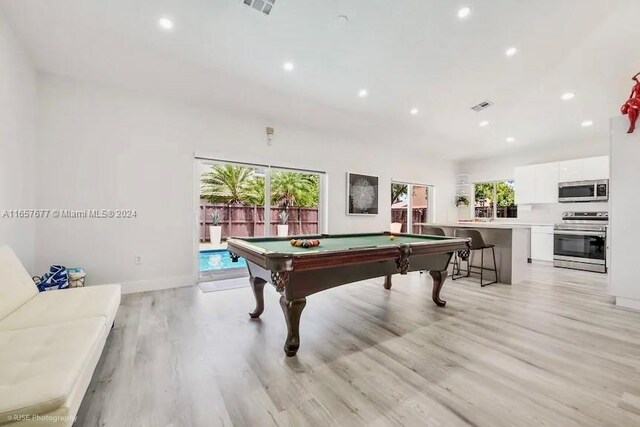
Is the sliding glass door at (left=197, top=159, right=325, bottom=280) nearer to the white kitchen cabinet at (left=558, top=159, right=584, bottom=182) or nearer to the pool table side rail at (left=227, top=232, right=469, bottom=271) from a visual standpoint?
the pool table side rail at (left=227, top=232, right=469, bottom=271)

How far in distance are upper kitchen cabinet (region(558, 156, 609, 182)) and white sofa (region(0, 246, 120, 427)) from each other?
8104 millimetres

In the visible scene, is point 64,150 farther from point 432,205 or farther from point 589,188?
point 589,188

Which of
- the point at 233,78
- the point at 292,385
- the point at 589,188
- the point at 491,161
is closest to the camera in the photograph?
the point at 292,385

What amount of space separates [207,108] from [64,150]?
1.90m

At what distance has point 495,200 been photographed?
25.4 feet

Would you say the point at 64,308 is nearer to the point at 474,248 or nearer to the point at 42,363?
the point at 42,363

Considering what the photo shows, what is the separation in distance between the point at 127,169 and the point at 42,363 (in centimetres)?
318

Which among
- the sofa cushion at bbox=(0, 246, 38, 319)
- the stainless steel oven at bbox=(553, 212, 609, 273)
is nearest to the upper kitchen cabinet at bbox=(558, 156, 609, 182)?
the stainless steel oven at bbox=(553, 212, 609, 273)

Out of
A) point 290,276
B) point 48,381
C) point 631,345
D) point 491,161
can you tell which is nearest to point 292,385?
point 290,276

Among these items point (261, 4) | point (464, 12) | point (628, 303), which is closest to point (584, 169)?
point (628, 303)

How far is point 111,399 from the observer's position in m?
1.60

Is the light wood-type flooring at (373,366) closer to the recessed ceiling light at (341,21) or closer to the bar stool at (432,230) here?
the bar stool at (432,230)

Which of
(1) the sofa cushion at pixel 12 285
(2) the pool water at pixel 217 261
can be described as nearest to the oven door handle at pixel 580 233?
(2) the pool water at pixel 217 261

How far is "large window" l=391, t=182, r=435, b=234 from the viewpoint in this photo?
724 centimetres
